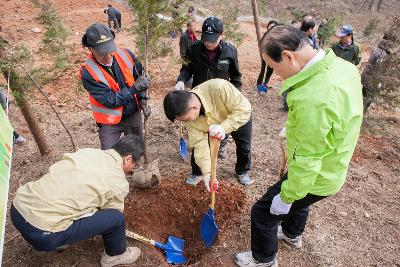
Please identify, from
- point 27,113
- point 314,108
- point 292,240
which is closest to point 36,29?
point 27,113

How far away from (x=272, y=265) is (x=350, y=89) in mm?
1803

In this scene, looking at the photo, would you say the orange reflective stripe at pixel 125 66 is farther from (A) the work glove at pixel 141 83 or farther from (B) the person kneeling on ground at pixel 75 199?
(B) the person kneeling on ground at pixel 75 199

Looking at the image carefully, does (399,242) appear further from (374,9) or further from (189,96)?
(374,9)

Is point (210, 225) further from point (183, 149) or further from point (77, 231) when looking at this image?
point (183, 149)

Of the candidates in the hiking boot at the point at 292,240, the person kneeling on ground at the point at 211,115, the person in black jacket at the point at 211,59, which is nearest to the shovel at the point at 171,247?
the person kneeling on ground at the point at 211,115

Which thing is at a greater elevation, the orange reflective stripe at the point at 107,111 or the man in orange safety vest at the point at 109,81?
the man in orange safety vest at the point at 109,81

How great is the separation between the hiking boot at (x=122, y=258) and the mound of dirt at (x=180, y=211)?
316mm

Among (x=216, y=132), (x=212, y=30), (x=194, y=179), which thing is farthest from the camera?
(x=194, y=179)

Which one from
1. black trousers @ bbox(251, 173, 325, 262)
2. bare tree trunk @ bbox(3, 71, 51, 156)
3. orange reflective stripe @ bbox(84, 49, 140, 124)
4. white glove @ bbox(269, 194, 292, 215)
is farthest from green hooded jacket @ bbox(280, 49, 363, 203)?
bare tree trunk @ bbox(3, 71, 51, 156)

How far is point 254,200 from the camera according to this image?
398 cm

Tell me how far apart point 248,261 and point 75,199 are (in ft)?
5.27

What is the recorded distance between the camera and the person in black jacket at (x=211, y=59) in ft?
13.1

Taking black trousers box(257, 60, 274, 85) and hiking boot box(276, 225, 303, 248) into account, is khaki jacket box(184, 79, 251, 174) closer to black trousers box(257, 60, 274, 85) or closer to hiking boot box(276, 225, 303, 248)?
hiking boot box(276, 225, 303, 248)

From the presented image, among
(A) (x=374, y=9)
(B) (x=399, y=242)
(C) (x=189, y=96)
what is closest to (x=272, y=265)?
(B) (x=399, y=242)
